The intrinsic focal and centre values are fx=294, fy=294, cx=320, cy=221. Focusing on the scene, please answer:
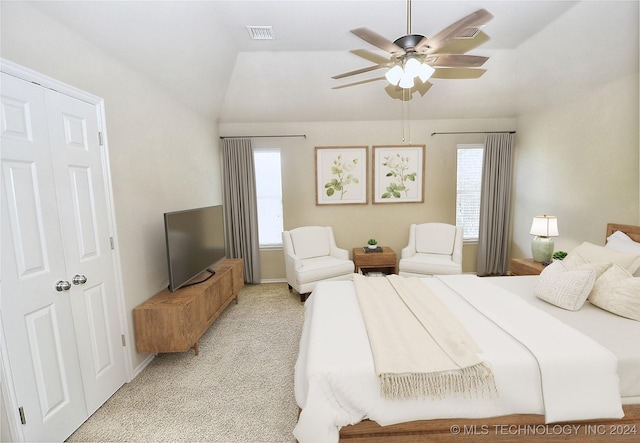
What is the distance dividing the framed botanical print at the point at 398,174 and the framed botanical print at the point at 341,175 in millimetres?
199

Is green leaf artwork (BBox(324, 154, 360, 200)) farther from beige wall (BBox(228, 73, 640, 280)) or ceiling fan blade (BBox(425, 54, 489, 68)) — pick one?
ceiling fan blade (BBox(425, 54, 489, 68))

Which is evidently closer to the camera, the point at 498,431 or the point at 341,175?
the point at 498,431

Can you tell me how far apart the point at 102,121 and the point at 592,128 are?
477 cm

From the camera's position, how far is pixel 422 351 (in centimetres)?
164

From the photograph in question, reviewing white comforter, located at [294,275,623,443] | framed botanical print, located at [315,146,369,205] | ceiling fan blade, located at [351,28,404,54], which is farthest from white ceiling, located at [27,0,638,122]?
white comforter, located at [294,275,623,443]

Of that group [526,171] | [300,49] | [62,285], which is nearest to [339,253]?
[300,49]

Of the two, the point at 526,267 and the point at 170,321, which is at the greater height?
the point at 526,267

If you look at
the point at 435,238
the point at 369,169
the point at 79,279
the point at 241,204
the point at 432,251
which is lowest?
the point at 432,251

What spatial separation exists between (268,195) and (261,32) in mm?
2385

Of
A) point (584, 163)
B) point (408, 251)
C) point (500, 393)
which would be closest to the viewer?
point (500, 393)

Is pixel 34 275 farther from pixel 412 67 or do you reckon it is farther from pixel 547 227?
pixel 547 227

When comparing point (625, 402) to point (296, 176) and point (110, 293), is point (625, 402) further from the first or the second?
point (296, 176)

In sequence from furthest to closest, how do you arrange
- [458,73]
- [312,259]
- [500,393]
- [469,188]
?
[469,188] → [312,259] → [458,73] → [500,393]

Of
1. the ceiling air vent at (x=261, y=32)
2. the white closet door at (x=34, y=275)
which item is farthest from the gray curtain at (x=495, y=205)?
the white closet door at (x=34, y=275)
